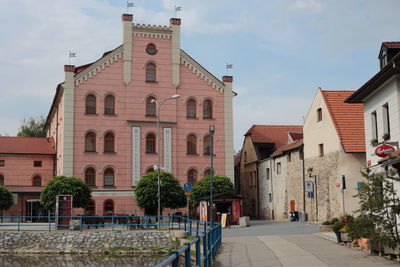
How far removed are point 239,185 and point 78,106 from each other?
2486 cm

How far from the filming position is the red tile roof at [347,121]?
118 feet

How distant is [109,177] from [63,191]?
7.65 meters

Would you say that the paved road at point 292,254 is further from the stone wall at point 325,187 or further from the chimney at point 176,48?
the chimney at point 176,48

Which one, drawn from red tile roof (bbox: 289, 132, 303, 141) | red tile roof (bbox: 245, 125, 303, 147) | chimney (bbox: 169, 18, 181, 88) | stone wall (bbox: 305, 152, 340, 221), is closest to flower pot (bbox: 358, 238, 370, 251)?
stone wall (bbox: 305, 152, 340, 221)

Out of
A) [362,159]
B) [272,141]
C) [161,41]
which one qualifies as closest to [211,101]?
[161,41]

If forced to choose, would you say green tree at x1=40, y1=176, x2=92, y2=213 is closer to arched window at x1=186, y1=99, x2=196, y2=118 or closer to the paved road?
arched window at x1=186, y1=99, x2=196, y2=118

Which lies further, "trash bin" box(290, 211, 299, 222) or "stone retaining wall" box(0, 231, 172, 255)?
"trash bin" box(290, 211, 299, 222)

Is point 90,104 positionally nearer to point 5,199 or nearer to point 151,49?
point 151,49

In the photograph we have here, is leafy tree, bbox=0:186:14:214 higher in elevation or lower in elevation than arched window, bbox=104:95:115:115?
lower

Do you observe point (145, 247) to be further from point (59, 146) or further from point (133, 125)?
point (59, 146)

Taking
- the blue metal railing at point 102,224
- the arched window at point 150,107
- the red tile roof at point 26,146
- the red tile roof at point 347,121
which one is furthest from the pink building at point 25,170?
the red tile roof at point 347,121

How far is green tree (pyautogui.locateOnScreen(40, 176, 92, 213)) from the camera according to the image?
38906 millimetres

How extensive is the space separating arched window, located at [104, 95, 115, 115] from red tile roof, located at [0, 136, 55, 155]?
29.5ft

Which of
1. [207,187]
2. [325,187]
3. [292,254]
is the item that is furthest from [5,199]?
[292,254]
